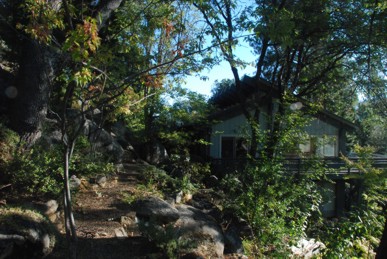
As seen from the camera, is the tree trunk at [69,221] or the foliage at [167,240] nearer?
the tree trunk at [69,221]

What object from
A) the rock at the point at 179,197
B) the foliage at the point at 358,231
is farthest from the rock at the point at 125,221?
the foliage at the point at 358,231

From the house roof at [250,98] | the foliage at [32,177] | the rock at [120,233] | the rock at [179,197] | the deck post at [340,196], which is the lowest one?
the deck post at [340,196]

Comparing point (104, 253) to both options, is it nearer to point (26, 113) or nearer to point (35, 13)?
point (35, 13)

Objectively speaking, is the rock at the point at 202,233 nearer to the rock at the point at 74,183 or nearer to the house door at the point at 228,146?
Answer: the rock at the point at 74,183

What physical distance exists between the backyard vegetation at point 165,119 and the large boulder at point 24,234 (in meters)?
0.03

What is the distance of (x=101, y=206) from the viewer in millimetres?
7152

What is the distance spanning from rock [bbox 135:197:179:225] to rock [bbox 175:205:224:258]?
0.87 feet

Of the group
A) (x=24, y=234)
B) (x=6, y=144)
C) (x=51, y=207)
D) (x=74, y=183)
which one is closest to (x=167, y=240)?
(x=24, y=234)

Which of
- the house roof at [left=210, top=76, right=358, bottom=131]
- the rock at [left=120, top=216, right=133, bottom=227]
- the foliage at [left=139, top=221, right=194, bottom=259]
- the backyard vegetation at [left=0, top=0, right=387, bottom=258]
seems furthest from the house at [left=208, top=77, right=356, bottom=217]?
the foliage at [left=139, top=221, right=194, bottom=259]

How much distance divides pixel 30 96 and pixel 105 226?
3.67 m

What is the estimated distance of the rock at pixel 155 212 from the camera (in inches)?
262

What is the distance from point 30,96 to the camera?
25.8 feet

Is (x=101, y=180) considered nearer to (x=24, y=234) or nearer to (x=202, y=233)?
(x=202, y=233)

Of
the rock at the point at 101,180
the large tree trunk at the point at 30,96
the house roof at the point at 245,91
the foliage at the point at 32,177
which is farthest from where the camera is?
the house roof at the point at 245,91
